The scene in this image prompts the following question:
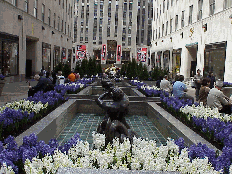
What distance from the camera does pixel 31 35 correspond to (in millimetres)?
26188

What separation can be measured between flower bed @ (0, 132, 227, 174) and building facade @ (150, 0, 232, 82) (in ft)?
59.0

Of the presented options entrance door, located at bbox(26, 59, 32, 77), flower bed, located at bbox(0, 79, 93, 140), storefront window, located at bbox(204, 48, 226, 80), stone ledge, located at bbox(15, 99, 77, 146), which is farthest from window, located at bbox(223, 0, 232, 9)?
entrance door, located at bbox(26, 59, 32, 77)

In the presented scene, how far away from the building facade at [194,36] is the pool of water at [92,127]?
1336cm

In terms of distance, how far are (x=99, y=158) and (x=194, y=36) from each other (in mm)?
26093

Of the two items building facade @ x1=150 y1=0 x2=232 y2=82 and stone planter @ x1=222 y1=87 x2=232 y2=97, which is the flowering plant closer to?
stone planter @ x1=222 y1=87 x2=232 y2=97

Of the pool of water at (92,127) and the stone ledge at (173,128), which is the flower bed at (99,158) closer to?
the stone ledge at (173,128)

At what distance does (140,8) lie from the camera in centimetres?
9088

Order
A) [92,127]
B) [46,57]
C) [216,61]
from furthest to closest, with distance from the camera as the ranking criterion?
1. [46,57]
2. [216,61]
3. [92,127]

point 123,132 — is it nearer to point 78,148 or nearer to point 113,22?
point 78,148

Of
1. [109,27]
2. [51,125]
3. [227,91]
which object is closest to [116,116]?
[51,125]

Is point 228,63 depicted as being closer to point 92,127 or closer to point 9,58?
point 92,127

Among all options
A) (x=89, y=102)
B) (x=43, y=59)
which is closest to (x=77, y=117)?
(x=89, y=102)

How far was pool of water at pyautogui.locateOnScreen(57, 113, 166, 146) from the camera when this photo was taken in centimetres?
732

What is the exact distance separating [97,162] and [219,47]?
66.9 feet
